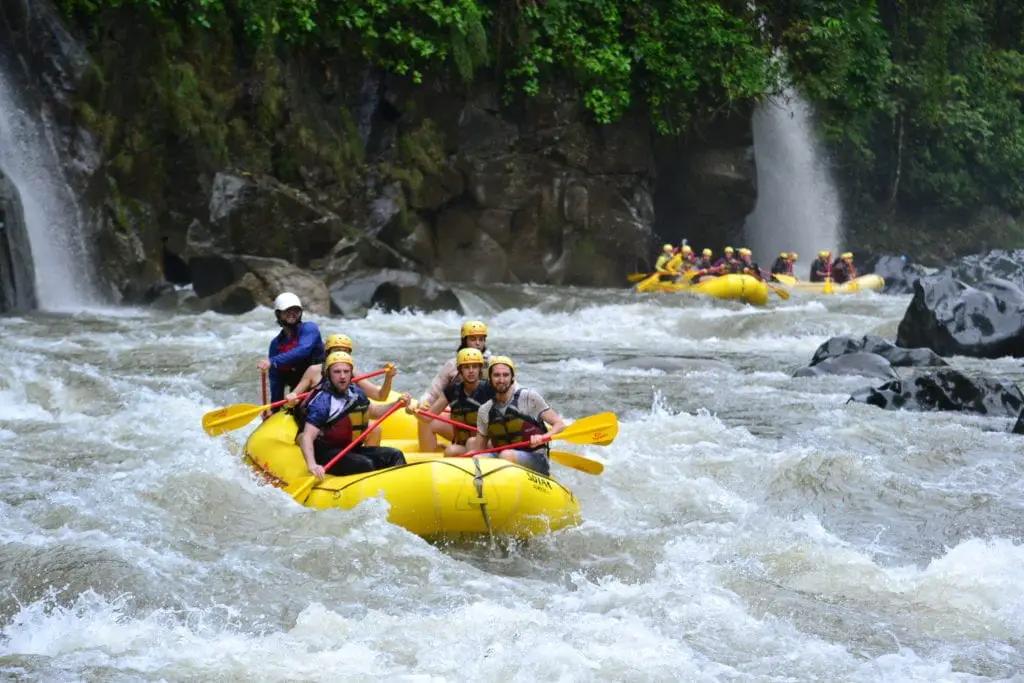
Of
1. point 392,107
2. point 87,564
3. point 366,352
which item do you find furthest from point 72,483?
point 392,107

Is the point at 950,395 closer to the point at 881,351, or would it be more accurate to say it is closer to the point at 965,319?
the point at 881,351

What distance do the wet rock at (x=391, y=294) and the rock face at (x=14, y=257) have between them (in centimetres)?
367

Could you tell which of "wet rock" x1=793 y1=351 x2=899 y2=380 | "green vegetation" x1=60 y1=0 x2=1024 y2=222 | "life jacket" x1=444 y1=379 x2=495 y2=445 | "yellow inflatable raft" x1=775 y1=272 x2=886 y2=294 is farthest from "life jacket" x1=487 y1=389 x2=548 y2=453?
"yellow inflatable raft" x1=775 y1=272 x2=886 y2=294

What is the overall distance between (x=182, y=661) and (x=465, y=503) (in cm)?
195

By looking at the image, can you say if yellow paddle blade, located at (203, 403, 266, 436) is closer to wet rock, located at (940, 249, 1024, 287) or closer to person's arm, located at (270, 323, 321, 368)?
person's arm, located at (270, 323, 321, 368)

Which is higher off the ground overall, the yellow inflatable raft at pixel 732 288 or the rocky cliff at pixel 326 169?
the rocky cliff at pixel 326 169

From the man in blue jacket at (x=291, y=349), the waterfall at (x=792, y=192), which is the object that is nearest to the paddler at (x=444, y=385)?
the man in blue jacket at (x=291, y=349)

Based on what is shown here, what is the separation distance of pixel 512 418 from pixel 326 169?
12.6 meters

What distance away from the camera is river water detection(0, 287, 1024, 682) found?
5051mm

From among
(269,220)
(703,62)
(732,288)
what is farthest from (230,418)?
(703,62)

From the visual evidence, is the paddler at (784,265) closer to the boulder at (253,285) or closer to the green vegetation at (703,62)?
the green vegetation at (703,62)

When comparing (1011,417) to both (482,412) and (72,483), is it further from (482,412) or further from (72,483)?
(72,483)

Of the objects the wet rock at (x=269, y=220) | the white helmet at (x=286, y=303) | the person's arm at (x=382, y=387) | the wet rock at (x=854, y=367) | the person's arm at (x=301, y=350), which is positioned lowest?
the wet rock at (x=854, y=367)

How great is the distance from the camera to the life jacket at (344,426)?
279 inches
